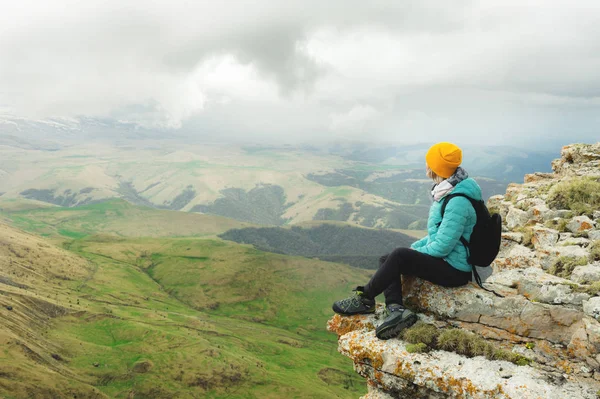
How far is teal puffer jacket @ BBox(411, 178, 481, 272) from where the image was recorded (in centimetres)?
1116

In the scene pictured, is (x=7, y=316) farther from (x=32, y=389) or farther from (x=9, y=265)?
(x=9, y=265)

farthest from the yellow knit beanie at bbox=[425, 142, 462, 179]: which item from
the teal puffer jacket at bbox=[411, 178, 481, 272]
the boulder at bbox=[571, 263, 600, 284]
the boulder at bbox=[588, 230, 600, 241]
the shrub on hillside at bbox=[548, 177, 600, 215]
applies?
the shrub on hillside at bbox=[548, 177, 600, 215]

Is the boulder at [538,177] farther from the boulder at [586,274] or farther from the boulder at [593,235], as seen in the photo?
the boulder at [586,274]

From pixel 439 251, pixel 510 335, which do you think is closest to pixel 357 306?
pixel 439 251

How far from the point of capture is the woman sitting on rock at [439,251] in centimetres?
1128

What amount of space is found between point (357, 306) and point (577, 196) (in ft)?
53.3

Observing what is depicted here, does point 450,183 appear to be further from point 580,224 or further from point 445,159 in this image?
point 580,224

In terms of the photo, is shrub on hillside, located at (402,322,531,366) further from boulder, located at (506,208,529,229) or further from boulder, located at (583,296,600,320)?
boulder, located at (506,208,529,229)

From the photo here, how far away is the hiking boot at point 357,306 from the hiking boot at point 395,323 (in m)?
1.31

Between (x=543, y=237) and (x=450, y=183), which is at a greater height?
(x=450, y=183)

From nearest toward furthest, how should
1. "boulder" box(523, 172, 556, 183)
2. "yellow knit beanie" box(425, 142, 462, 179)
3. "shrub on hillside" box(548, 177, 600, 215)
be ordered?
"yellow knit beanie" box(425, 142, 462, 179)
"shrub on hillside" box(548, 177, 600, 215)
"boulder" box(523, 172, 556, 183)

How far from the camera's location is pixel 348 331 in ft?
43.4

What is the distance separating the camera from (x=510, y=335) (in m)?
11.0

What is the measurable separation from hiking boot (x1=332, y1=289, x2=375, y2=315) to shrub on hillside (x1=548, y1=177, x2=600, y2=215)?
14003 millimetres
